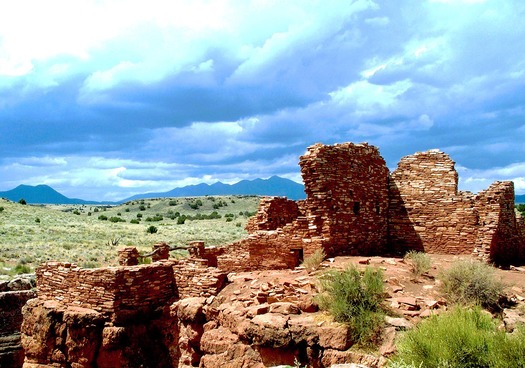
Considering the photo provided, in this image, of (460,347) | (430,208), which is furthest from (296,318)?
(430,208)

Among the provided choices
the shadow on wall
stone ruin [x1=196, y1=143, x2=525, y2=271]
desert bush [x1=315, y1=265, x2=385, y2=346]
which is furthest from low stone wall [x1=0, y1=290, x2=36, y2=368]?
the shadow on wall

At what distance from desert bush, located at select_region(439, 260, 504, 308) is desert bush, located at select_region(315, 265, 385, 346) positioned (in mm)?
1580

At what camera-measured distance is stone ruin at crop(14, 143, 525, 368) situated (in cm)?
1286

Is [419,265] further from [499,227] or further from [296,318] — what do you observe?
[499,227]

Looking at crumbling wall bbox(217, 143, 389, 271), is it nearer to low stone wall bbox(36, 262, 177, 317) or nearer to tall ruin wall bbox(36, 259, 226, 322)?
tall ruin wall bbox(36, 259, 226, 322)

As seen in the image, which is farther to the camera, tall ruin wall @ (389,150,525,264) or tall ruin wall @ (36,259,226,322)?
tall ruin wall @ (389,150,525,264)

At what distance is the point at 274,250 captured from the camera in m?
14.3

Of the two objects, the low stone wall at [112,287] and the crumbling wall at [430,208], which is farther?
the crumbling wall at [430,208]

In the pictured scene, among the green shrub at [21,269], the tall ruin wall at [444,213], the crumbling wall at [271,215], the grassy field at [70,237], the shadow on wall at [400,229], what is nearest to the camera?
the tall ruin wall at [444,213]

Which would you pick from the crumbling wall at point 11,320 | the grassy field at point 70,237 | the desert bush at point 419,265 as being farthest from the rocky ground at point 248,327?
the grassy field at point 70,237

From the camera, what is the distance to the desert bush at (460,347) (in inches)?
251

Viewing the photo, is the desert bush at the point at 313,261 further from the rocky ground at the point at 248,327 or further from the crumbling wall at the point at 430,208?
the crumbling wall at the point at 430,208

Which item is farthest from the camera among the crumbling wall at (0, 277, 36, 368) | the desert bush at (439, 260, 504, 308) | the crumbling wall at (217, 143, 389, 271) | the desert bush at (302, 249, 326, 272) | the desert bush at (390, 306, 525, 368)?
the crumbling wall at (0, 277, 36, 368)

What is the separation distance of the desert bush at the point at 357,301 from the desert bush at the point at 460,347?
1.58m
